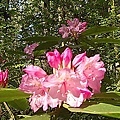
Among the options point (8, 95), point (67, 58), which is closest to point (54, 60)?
point (67, 58)

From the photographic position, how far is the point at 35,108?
0.99 metres

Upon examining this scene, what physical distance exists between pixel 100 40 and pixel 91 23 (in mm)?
3112

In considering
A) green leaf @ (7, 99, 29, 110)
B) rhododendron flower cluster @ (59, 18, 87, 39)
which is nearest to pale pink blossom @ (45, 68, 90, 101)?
green leaf @ (7, 99, 29, 110)

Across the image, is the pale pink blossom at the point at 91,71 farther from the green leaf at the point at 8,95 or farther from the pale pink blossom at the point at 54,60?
the green leaf at the point at 8,95

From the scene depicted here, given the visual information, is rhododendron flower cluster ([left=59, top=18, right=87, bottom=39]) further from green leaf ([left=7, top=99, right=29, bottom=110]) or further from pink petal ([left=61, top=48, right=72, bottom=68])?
pink petal ([left=61, top=48, right=72, bottom=68])

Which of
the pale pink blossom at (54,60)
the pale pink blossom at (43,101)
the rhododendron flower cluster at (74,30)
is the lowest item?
the pale pink blossom at (43,101)

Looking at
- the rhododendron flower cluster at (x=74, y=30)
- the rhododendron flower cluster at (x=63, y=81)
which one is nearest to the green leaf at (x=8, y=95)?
the rhododendron flower cluster at (x=63, y=81)

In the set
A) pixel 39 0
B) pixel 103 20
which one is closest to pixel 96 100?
pixel 103 20

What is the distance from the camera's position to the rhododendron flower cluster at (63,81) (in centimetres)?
92

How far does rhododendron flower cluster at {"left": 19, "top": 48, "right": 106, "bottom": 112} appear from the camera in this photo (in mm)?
919

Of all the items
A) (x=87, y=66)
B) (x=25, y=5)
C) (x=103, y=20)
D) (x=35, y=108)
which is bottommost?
(x=35, y=108)

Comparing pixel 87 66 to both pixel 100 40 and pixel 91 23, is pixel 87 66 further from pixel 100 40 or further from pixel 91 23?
pixel 91 23

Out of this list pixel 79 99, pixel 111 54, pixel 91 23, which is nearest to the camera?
pixel 79 99

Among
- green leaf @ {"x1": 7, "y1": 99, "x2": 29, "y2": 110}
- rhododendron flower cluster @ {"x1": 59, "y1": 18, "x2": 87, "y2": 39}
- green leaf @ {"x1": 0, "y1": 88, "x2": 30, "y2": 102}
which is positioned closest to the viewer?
green leaf @ {"x1": 0, "y1": 88, "x2": 30, "y2": 102}
